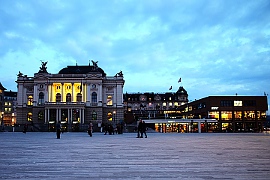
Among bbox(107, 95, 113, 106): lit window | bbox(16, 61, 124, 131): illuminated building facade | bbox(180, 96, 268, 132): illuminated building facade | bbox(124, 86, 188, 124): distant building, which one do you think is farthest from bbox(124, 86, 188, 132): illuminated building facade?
bbox(180, 96, 268, 132): illuminated building facade

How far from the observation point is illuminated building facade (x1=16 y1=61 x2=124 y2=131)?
102m

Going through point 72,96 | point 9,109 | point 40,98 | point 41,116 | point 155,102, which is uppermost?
point 72,96

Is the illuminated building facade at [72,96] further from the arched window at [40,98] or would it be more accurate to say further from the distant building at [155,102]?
the distant building at [155,102]

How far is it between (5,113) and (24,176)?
6787 inches

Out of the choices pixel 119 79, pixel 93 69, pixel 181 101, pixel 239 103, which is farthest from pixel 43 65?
pixel 181 101

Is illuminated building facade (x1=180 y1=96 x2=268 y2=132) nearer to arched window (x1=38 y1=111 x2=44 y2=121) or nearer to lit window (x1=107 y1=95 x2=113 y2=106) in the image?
lit window (x1=107 y1=95 x2=113 y2=106)

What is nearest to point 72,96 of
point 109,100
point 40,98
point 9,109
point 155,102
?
point 40,98

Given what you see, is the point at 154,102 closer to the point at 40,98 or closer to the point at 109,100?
the point at 109,100

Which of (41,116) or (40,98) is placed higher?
(40,98)

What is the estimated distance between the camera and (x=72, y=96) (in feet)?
348

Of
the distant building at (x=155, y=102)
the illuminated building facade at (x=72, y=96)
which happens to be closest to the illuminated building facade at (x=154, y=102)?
the distant building at (x=155, y=102)

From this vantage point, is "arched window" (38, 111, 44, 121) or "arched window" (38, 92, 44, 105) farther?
"arched window" (38, 92, 44, 105)

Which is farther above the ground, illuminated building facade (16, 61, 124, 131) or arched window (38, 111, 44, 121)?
illuminated building facade (16, 61, 124, 131)

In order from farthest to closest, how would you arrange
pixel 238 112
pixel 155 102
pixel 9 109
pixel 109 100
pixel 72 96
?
pixel 155 102, pixel 9 109, pixel 109 100, pixel 72 96, pixel 238 112
